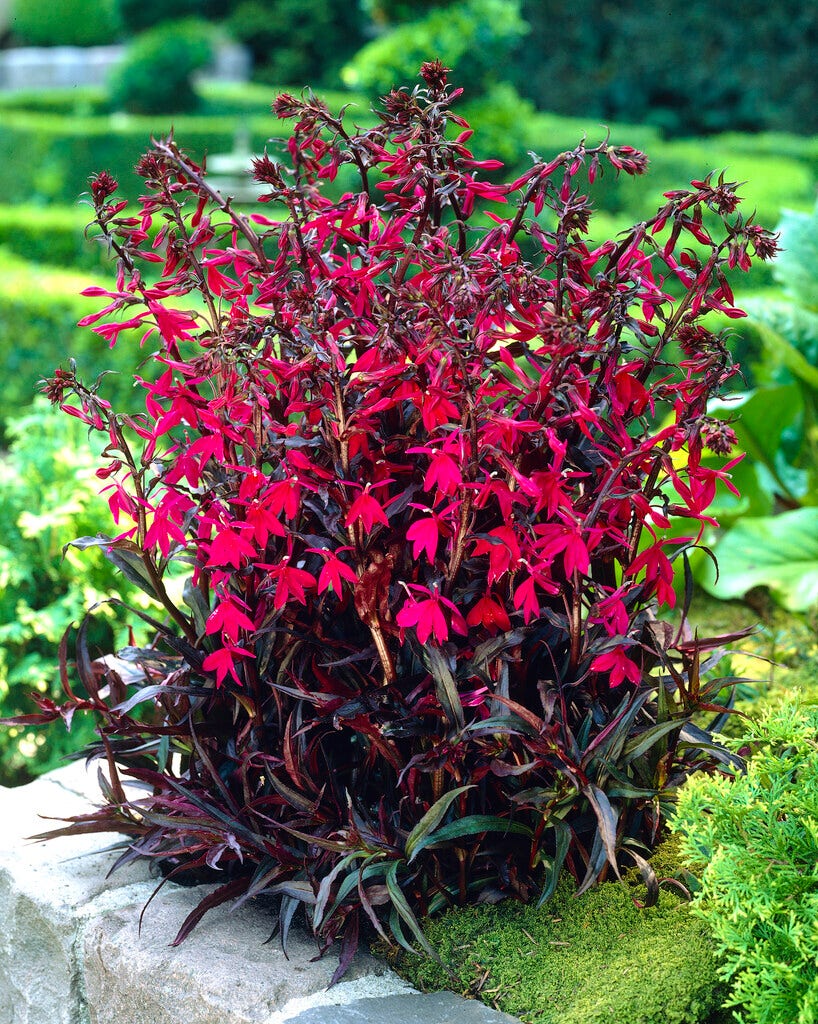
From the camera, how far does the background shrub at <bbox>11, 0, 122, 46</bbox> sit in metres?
24.5

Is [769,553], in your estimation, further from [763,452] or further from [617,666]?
[617,666]

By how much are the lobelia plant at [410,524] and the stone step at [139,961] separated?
0.22ft

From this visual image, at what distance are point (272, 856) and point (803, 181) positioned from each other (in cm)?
675

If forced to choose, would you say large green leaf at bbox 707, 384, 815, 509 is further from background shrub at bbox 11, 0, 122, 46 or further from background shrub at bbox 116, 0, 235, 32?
background shrub at bbox 11, 0, 122, 46

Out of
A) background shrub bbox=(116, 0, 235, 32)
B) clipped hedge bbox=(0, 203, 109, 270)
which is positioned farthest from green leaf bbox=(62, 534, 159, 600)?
background shrub bbox=(116, 0, 235, 32)

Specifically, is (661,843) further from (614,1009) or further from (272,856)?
(272,856)

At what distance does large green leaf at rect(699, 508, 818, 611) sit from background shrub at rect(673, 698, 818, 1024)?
1.20 metres

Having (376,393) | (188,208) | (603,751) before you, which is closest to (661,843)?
(603,751)

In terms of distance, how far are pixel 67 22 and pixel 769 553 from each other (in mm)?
25805

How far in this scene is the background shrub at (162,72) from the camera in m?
14.7

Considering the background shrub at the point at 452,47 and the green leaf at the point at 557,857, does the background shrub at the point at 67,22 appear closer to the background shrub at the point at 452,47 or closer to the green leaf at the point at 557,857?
the background shrub at the point at 452,47

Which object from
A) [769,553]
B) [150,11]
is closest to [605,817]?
[769,553]

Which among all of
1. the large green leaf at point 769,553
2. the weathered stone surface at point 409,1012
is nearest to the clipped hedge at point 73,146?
the large green leaf at point 769,553

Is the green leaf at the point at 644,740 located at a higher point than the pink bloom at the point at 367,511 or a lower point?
lower
